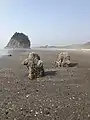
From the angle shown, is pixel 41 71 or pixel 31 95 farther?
pixel 41 71

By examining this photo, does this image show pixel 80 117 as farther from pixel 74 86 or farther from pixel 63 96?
pixel 74 86

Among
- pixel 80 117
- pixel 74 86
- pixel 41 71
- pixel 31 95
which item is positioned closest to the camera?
pixel 80 117

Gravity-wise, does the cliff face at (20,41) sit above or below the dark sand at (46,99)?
above

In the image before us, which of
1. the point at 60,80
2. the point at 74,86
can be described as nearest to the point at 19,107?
the point at 74,86

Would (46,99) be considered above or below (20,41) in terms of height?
below

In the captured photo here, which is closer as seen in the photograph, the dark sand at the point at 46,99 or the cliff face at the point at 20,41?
the dark sand at the point at 46,99

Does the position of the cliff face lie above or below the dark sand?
above

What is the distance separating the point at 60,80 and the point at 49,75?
78.1 inches

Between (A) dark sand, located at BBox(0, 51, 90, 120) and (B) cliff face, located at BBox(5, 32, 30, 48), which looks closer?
(A) dark sand, located at BBox(0, 51, 90, 120)

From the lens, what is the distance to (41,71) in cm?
1672

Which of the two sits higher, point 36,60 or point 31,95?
point 36,60

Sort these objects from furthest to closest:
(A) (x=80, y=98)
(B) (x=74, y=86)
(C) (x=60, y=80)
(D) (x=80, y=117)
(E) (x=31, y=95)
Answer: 1. (C) (x=60, y=80)
2. (B) (x=74, y=86)
3. (E) (x=31, y=95)
4. (A) (x=80, y=98)
5. (D) (x=80, y=117)

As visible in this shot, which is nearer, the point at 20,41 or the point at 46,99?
the point at 46,99

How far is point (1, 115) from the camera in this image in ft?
28.2
